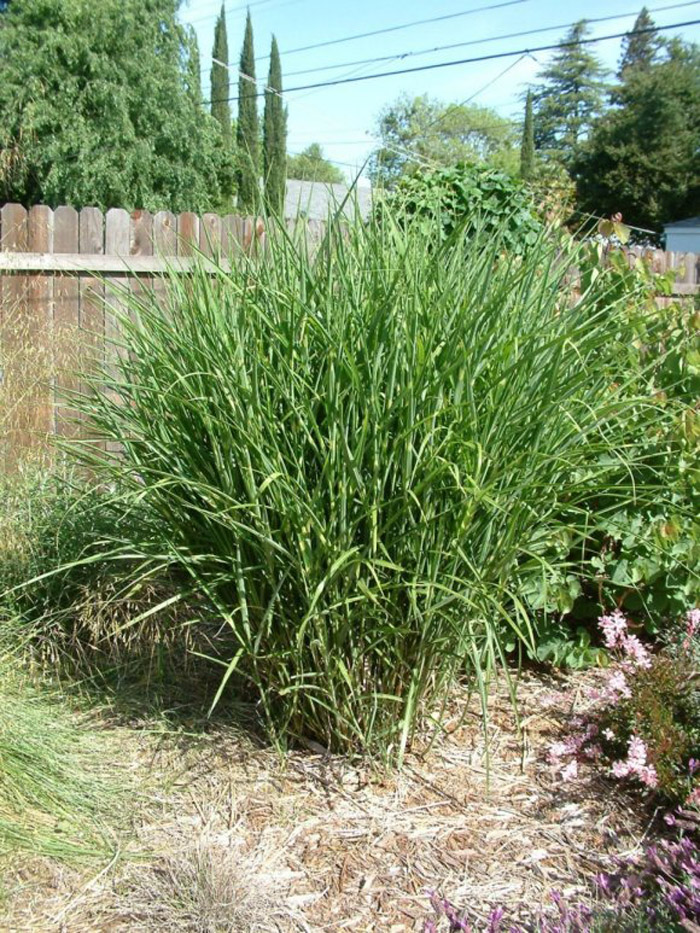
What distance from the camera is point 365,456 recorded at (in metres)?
2.61

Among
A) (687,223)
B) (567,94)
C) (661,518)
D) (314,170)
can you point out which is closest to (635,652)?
(661,518)

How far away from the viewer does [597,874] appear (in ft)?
7.93

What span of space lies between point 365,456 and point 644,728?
121 centimetres

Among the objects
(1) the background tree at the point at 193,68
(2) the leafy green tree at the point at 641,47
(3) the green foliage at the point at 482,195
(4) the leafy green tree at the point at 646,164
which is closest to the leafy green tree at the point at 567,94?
(2) the leafy green tree at the point at 641,47

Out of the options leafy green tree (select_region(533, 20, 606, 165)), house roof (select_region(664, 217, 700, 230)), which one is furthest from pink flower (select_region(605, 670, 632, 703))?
leafy green tree (select_region(533, 20, 606, 165))

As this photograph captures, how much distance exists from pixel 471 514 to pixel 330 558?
403 mm

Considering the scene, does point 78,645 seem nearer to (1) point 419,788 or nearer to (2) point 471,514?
(1) point 419,788

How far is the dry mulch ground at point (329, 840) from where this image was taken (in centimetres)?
228

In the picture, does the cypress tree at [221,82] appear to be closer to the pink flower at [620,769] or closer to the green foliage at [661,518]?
the green foliage at [661,518]

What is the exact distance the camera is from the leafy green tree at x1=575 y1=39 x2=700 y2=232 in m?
37.3

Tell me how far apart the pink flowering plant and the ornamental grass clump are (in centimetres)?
46

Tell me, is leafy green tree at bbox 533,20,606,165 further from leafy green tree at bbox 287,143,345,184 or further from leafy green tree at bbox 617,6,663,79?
leafy green tree at bbox 287,143,345,184

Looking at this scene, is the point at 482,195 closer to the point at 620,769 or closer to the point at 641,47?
the point at 620,769

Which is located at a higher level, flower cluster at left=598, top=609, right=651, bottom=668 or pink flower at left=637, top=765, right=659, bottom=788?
flower cluster at left=598, top=609, right=651, bottom=668
